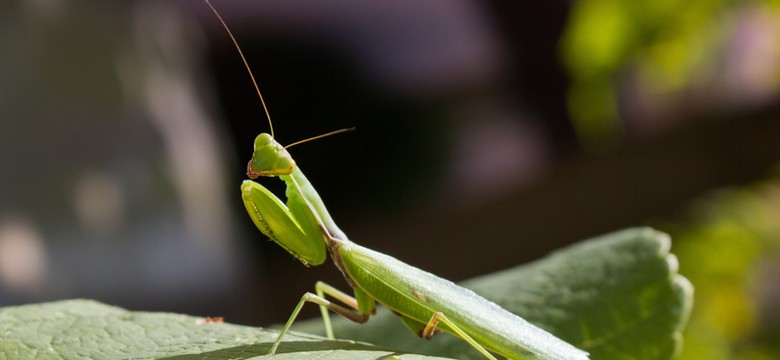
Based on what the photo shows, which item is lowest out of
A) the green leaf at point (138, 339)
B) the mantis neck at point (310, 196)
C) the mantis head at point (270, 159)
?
the green leaf at point (138, 339)

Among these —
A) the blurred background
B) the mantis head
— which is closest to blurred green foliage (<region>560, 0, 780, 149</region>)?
the blurred background

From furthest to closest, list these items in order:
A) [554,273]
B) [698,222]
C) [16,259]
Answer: [698,222] → [16,259] → [554,273]

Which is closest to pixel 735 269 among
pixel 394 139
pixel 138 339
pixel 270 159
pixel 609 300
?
pixel 394 139

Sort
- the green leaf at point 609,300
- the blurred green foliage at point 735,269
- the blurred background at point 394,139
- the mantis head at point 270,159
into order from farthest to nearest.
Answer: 1. the blurred green foliage at point 735,269
2. the blurred background at point 394,139
3. the mantis head at point 270,159
4. the green leaf at point 609,300

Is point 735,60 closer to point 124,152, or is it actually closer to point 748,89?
point 748,89

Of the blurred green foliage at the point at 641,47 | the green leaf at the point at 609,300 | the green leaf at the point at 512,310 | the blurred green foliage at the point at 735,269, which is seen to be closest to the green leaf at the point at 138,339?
the green leaf at the point at 512,310

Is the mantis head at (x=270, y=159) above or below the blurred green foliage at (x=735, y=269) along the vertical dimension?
above

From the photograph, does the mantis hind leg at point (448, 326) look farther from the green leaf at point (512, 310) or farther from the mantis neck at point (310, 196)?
the mantis neck at point (310, 196)

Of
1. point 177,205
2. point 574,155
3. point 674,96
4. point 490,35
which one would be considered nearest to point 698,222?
point 674,96
